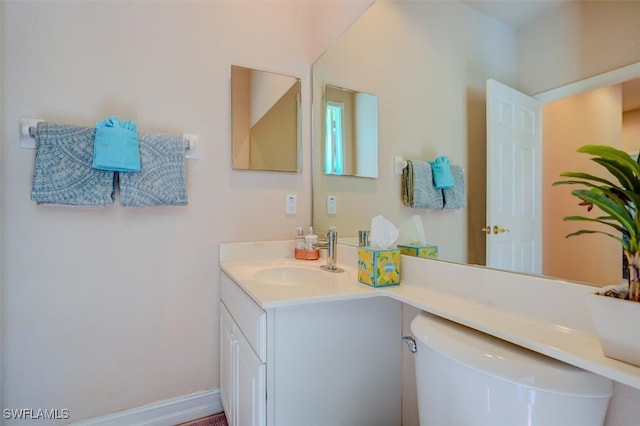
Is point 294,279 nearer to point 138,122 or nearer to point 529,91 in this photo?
point 138,122

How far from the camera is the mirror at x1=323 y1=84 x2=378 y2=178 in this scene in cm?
148

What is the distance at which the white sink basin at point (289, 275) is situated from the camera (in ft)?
4.51

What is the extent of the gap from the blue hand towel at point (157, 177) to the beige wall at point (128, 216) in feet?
0.34

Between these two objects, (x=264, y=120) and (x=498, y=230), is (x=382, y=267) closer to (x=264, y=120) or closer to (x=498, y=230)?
(x=498, y=230)

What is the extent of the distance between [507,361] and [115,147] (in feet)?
4.80

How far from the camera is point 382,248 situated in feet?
3.47

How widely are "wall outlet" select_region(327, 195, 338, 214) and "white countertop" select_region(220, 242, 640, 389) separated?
508mm

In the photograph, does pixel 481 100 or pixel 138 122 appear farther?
pixel 138 122

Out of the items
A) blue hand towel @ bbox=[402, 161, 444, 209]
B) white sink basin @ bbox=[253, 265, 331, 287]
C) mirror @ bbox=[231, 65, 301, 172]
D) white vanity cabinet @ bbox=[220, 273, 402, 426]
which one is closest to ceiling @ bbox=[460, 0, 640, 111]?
blue hand towel @ bbox=[402, 161, 444, 209]

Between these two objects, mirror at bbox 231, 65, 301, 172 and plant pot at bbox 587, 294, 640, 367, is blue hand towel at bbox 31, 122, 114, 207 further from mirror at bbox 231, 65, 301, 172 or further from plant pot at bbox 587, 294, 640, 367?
plant pot at bbox 587, 294, 640, 367

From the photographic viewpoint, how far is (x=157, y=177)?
1.34 meters

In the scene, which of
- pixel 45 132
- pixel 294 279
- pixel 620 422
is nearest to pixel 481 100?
pixel 620 422

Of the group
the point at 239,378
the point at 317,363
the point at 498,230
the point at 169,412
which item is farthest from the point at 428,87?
the point at 169,412

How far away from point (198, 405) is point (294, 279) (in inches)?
31.9
